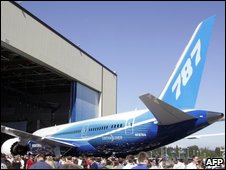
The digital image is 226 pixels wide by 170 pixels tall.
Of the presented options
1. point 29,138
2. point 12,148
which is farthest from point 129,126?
point 12,148

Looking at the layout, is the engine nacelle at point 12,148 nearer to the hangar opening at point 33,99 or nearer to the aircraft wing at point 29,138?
the aircraft wing at point 29,138

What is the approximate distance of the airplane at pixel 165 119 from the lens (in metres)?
15.8

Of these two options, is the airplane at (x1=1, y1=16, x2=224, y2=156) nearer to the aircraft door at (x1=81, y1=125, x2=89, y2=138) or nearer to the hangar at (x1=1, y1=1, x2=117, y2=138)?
the aircraft door at (x1=81, y1=125, x2=89, y2=138)

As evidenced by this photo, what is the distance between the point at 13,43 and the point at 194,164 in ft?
52.1

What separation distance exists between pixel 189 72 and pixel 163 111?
3597mm

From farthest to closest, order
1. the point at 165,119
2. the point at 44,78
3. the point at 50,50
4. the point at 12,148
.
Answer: the point at 44,78, the point at 50,50, the point at 12,148, the point at 165,119

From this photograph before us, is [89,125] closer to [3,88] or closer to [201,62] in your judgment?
[201,62]

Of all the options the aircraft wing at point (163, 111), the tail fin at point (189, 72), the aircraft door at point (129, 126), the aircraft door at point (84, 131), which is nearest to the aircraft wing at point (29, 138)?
the aircraft door at point (84, 131)

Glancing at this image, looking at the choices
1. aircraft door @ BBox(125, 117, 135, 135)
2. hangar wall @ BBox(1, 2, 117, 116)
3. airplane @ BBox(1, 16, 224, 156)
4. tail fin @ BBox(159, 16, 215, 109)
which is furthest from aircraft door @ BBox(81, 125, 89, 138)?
hangar wall @ BBox(1, 2, 117, 116)

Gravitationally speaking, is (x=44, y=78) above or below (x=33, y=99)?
above

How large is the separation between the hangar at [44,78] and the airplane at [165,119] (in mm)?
6768

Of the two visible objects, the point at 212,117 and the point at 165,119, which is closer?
the point at 212,117

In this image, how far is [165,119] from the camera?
1599 centimetres

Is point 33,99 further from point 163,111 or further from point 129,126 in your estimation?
point 163,111
